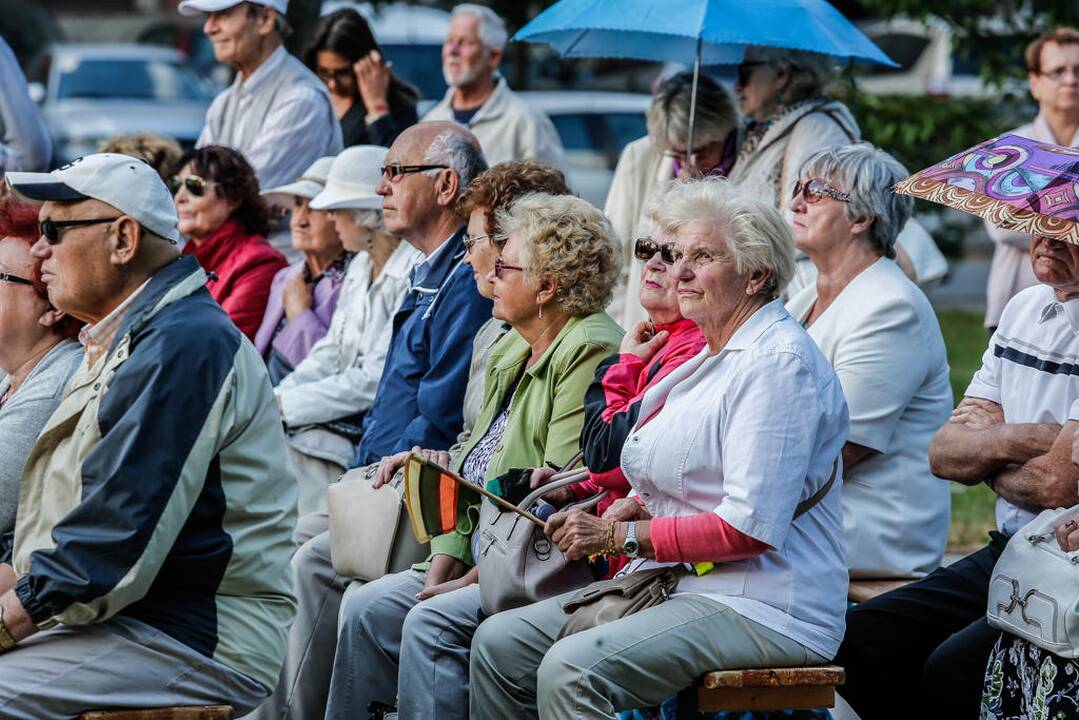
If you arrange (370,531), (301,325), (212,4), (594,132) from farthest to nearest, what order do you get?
(594,132), (212,4), (301,325), (370,531)

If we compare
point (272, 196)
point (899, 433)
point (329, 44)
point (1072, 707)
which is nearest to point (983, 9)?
point (329, 44)

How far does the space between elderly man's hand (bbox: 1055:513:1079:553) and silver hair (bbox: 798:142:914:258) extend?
1250 mm

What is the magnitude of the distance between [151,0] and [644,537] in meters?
29.5

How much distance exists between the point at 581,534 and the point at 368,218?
8.49 feet

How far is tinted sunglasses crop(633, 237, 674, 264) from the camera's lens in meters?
4.21

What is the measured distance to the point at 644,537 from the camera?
3998 millimetres

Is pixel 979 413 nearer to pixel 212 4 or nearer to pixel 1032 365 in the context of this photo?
pixel 1032 365

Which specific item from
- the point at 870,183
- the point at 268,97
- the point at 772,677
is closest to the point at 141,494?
the point at 772,677

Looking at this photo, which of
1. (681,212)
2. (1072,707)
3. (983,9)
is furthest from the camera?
(983,9)

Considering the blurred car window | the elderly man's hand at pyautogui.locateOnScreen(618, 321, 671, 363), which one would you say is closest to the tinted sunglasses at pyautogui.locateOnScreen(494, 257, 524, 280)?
the elderly man's hand at pyautogui.locateOnScreen(618, 321, 671, 363)

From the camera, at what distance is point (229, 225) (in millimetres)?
7137

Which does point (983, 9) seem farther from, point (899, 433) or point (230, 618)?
point (230, 618)

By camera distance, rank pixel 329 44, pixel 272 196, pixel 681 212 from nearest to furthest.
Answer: pixel 681 212, pixel 272 196, pixel 329 44

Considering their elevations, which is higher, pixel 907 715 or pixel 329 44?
pixel 329 44
